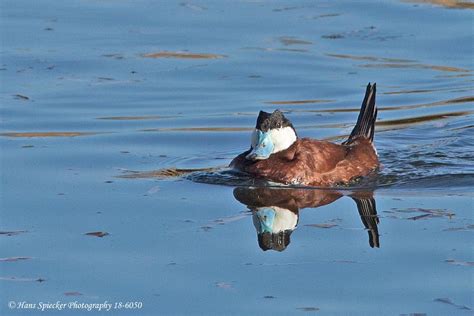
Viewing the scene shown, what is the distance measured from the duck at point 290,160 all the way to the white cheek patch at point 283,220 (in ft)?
2.60

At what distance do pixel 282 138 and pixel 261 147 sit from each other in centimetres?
19

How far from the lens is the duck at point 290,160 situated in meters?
9.35

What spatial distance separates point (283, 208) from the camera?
8.56 meters

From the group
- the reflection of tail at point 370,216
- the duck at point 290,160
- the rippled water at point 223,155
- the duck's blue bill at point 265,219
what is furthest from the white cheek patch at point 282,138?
the duck's blue bill at point 265,219

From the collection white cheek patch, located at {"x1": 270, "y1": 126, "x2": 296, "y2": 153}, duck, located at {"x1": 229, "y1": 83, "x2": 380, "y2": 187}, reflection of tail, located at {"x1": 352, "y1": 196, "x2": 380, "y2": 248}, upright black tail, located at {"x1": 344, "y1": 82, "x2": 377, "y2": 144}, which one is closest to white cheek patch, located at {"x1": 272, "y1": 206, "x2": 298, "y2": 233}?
reflection of tail, located at {"x1": 352, "y1": 196, "x2": 380, "y2": 248}

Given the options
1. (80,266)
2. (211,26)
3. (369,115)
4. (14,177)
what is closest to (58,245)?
(80,266)

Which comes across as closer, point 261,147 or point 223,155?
point 261,147

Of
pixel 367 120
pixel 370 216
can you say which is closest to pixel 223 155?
pixel 367 120

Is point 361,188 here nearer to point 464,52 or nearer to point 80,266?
point 80,266

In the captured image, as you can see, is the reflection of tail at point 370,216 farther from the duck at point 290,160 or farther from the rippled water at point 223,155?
the duck at point 290,160

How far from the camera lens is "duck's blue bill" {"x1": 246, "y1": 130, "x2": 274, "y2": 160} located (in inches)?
371

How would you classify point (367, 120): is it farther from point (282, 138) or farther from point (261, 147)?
point (261, 147)

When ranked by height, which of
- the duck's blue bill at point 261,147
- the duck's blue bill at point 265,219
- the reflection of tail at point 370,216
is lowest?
the duck's blue bill at point 265,219

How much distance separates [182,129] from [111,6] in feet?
16.2
